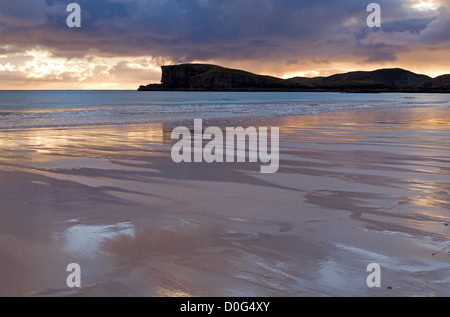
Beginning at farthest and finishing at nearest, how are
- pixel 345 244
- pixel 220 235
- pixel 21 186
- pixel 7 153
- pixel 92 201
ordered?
pixel 7 153 → pixel 21 186 → pixel 92 201 → pixel 220 235 → pixel 345 244

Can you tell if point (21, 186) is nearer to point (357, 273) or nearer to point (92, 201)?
point (92, 201)

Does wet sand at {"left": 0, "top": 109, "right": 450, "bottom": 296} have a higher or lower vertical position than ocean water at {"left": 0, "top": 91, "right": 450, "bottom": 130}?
lower

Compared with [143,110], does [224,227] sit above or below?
below

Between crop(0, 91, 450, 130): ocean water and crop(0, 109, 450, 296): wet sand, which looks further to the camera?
crop(0, 91, 450, 130): ocean water

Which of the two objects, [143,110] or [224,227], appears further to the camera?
[143,110]

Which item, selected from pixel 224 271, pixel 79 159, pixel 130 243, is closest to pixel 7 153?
pixel 79 159

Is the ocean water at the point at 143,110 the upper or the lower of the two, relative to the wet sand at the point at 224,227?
upper

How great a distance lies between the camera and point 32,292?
341cm

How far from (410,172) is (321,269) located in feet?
16.7

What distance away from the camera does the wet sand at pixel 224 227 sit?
359cm

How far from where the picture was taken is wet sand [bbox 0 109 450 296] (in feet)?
11.8

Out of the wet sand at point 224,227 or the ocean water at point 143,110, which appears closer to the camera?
the wet sand at point 224,227

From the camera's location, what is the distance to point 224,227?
4.99 meters
